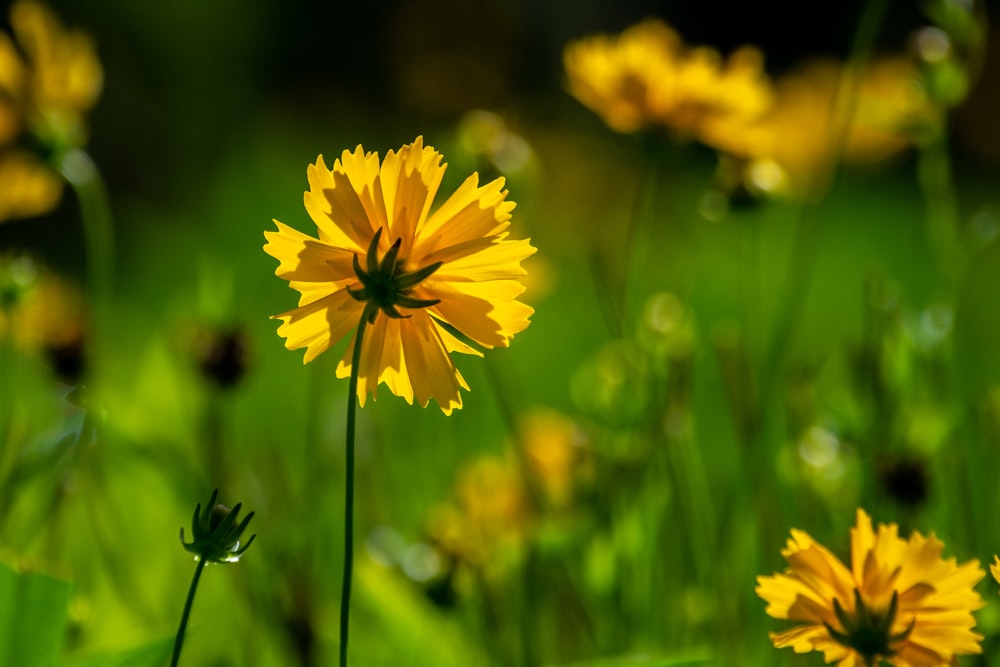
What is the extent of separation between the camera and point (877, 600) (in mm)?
326

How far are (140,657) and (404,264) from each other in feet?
0.57

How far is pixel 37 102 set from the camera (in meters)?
0.67

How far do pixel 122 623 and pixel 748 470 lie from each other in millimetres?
326

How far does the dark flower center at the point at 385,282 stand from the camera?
33 cm

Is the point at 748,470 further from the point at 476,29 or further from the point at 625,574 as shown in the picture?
the point at 476,29

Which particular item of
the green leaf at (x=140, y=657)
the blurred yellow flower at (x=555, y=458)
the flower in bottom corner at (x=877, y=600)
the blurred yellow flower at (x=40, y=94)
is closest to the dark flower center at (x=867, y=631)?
the flower in bottom corner at (x=877, y=600)

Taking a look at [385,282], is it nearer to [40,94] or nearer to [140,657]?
[140,657]

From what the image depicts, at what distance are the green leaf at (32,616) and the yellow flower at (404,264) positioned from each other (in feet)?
0.51

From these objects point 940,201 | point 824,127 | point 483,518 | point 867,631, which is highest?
point 824,127

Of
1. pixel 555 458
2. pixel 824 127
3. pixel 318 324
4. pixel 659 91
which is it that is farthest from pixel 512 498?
pixel 824 127

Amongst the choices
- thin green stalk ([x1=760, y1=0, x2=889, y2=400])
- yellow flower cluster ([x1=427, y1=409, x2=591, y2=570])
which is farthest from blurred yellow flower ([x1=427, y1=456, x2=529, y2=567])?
thin green stalk ([x1=760, y1=0, x2=889, y2=400])

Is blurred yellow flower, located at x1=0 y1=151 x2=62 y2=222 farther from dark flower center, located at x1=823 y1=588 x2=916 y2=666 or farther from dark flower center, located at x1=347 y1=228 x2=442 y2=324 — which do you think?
dark flower center, located at x1=823 y1=588 x2=916 y2=666

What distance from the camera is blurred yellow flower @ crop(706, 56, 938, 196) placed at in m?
0.61

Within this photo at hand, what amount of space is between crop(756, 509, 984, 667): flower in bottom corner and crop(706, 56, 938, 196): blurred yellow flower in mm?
303
